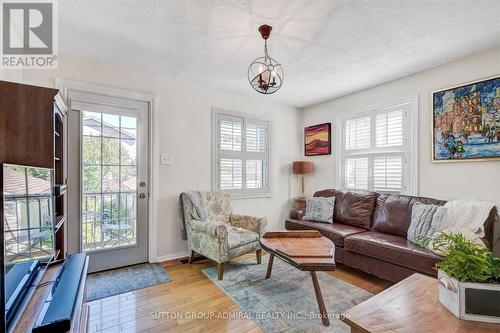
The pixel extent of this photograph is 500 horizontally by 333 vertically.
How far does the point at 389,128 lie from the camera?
3.34 m

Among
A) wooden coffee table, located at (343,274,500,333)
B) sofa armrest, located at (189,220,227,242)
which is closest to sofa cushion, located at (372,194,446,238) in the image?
wooden coffee table, located at (343,274,500,333)

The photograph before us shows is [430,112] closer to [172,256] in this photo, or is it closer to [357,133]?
[357,133]

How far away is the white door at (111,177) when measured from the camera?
8.82 ft

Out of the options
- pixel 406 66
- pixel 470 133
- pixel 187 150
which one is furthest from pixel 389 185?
pixel 187 150

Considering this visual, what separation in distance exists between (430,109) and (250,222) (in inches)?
104

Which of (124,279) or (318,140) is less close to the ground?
(318,140)

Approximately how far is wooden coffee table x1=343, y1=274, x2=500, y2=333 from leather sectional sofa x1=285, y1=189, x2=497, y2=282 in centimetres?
98

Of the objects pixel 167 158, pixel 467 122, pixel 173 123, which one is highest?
pixel 173 123

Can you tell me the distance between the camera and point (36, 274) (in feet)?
4.89

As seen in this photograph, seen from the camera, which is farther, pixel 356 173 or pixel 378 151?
pixel 356 173

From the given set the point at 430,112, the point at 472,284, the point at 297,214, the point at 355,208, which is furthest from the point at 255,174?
the point at 472,284

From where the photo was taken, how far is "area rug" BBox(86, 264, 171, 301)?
231cm

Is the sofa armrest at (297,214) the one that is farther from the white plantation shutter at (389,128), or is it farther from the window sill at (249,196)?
the white plantation shutter at (389,128)

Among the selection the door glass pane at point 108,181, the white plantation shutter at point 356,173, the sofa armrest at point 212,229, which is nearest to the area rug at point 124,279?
the door glass pane at point 108,181
